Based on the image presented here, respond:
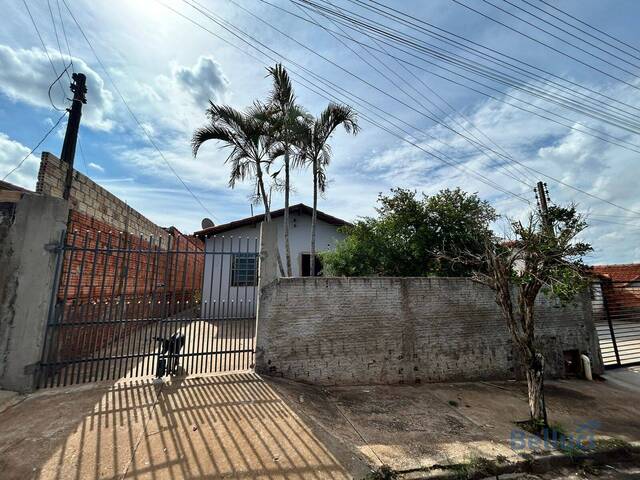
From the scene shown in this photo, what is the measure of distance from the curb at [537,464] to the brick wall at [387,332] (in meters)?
2.18

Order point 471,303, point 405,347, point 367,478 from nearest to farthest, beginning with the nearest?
point 367,478, point 405,347, point 471,303

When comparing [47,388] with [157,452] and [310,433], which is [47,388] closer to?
[157,452]

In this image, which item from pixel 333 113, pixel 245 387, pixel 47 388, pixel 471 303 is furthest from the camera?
pixel 333 113

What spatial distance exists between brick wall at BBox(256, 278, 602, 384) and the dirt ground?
1.20ft

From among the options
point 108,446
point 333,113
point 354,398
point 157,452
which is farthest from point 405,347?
point 333,113

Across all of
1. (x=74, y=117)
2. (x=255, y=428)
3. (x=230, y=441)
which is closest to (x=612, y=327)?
(x=255, y=428)

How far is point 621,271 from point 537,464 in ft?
61.1

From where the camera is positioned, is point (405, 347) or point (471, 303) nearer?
point (405, 347)

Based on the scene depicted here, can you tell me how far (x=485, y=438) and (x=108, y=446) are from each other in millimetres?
4300

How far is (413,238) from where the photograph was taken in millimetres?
7176

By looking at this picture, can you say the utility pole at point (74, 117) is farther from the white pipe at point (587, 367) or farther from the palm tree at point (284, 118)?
the white pipe at point (587, 367)

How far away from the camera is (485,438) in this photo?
11.6 feet

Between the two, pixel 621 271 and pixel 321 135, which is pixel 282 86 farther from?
pixel 621 271

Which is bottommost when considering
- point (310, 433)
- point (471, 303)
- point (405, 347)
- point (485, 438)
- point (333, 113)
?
point (485, 438)
